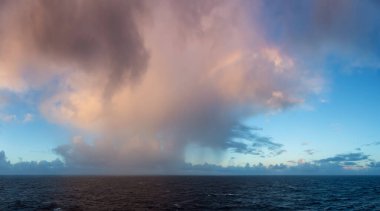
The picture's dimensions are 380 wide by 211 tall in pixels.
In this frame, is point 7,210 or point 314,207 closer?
point 7,210

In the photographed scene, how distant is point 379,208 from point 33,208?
88.9 m

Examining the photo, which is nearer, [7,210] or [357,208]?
[7,210]

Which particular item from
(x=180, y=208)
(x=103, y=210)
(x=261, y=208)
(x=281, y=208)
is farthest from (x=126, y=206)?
(x=281, y=208)

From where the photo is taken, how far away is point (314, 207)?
264 ft

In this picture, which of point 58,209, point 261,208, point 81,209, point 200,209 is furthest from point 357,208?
point 58,209

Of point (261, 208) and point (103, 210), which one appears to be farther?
point (261, 208)

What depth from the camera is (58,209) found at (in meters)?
72.8

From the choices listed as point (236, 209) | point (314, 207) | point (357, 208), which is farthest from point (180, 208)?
point (357, 208)

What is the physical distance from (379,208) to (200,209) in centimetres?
4780

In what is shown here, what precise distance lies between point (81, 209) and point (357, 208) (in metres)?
71.4

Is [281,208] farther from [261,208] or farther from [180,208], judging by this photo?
[180,208]

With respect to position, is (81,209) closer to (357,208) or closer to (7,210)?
(7,210)

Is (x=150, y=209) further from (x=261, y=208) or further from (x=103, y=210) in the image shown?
(x=261, y=208)

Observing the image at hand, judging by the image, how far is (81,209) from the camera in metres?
73.8
